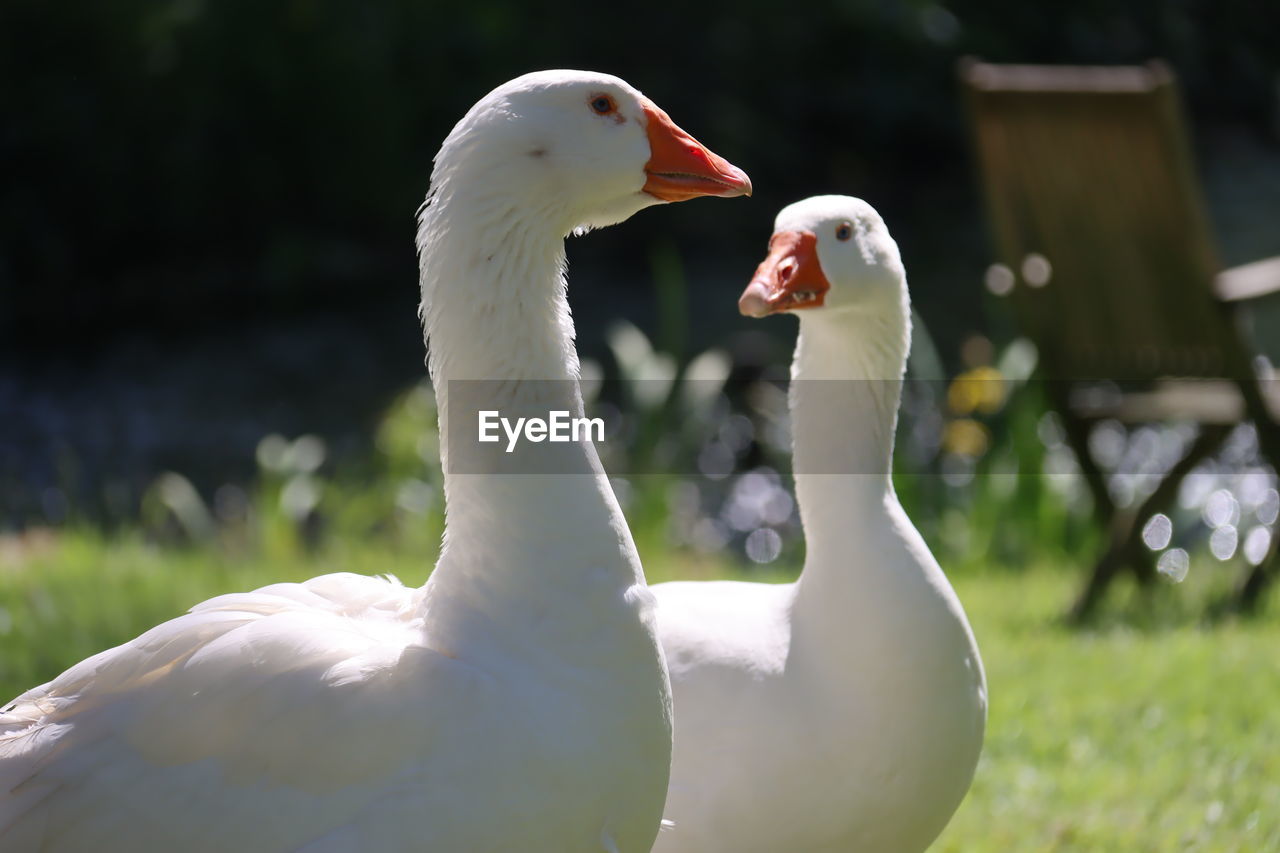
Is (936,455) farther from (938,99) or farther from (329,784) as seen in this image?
(938,99)

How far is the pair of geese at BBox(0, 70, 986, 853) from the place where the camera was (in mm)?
1957

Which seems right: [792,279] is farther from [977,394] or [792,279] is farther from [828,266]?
[977,394]

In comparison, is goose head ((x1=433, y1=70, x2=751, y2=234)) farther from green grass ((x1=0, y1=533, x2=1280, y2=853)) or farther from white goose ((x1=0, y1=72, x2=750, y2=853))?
green grass ((x1=0, y1=533, x2=1280, y2=853))

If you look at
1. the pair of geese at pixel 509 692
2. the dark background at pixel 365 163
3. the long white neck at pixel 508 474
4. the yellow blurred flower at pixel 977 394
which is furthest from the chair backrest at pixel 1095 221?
the dark background at pixel 365 163

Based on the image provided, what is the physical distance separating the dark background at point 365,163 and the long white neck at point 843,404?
722cm

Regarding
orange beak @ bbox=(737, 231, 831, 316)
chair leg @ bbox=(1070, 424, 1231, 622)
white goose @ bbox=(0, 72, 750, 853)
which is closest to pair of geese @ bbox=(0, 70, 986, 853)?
white goose @ bbox=(0, 72, 750, 853)

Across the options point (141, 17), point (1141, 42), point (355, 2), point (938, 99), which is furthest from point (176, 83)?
point (1141, 42)

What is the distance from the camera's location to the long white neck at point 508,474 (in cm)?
210

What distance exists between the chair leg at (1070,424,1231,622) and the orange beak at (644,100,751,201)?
316 centimetres

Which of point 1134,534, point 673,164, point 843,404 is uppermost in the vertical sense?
point 673,164

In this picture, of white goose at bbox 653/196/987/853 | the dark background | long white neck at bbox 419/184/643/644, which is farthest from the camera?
the dark background

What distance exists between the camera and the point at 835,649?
2.63 m

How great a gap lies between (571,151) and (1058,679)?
284cm

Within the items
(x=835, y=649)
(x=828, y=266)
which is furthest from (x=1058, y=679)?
(x=828, y=266)
